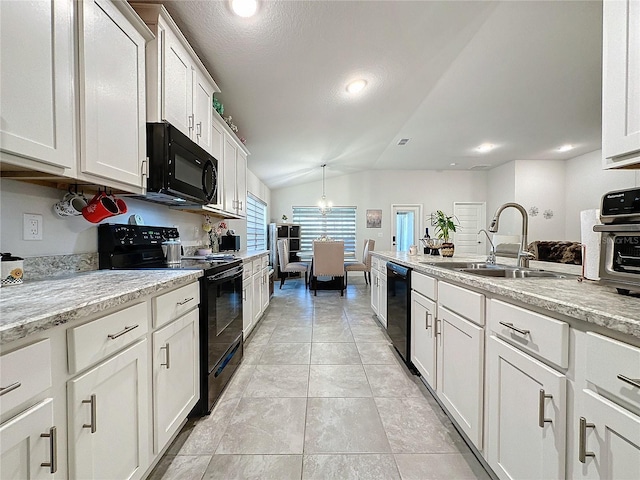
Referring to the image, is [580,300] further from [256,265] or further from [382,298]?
[256,265]

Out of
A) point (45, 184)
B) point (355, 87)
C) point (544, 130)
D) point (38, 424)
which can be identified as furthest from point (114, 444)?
point (544, 130)

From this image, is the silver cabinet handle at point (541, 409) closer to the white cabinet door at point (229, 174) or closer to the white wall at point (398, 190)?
the white cabinet door at point (229, 174)

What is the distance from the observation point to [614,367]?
0.67 m

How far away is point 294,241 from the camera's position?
22.1 feet

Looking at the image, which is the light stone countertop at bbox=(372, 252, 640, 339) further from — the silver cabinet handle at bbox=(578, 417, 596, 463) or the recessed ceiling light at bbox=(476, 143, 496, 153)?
the recessed ceiling light at bbox=(476, 143, 496, 153)

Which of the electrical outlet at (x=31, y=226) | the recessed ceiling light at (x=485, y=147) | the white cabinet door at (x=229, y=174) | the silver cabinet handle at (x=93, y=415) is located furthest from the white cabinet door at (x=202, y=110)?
the recessed ceiling light at (x=485, y=147)

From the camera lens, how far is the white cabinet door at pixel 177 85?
1620 millimetres

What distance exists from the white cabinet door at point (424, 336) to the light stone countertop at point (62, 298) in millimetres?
1501

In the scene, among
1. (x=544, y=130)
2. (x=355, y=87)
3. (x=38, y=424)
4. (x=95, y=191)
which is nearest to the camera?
(x=38, y=424)

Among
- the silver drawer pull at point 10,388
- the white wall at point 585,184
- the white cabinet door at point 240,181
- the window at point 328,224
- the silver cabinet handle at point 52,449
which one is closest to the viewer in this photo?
the silver drawer pull at point 10,388

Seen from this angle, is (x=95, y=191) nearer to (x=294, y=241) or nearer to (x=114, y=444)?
(x=114, y=444)

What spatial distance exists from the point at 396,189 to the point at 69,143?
689 centimetres

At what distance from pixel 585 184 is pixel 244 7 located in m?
7.40

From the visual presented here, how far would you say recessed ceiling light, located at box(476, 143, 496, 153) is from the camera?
207 inches
